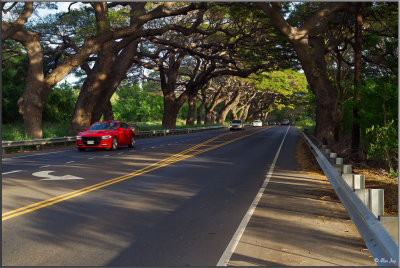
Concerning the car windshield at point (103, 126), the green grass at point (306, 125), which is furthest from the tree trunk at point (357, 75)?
the green grass at point (306, 125)

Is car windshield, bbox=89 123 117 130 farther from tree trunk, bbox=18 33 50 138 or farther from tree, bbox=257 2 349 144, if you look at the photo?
tree, bbox=257 2 349 144

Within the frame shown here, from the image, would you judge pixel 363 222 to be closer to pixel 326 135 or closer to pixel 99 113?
pixel 326 135

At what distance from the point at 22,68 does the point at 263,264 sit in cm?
4082

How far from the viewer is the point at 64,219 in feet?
26.1

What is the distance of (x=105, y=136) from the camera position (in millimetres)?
24172

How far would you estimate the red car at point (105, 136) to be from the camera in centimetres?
2391

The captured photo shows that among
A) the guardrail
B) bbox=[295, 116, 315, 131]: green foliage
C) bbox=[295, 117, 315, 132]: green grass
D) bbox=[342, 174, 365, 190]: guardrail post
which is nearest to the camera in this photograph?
bbox=[342, 174, 365, 190]: guardrail post

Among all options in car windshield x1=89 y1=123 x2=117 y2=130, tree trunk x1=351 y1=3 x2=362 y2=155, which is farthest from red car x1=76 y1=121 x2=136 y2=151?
tree trunk x1=351 y1=3 x2=362 y2=155

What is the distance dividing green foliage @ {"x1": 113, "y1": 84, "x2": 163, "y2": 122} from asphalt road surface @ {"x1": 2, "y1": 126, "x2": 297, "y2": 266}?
89.0m

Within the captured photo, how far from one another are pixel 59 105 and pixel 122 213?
3809cm

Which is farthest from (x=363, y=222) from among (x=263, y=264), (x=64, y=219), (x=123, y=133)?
(x=123, y=133)

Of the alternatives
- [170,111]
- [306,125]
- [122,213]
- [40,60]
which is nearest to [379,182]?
[122,213]

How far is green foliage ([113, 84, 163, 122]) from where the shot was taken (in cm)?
10438

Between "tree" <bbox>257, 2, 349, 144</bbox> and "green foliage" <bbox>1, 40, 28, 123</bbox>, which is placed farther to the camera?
"green foliage" <bbox>1, 40, 28, 123</bbox>
